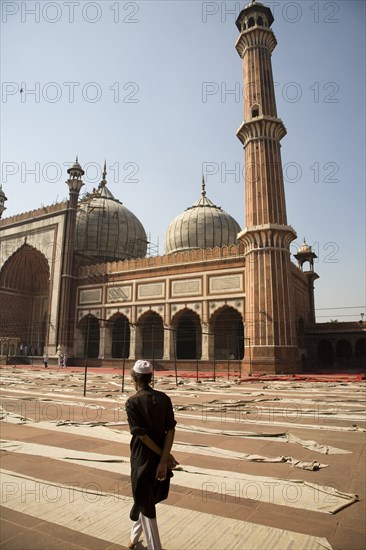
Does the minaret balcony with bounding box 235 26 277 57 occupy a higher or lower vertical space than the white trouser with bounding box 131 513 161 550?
higher

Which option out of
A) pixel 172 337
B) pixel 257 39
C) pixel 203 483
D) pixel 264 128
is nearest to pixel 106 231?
pixel 172 337

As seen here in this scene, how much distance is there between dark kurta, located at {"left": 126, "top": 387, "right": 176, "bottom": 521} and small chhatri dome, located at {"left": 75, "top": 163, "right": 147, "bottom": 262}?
3167 cm

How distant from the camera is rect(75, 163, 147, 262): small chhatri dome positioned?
3528 centimetres

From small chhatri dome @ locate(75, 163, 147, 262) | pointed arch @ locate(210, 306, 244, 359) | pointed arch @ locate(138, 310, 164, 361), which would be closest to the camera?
pointed arch @ locate(210, 306, 244, 359)

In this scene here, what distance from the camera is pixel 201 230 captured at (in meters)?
31.9

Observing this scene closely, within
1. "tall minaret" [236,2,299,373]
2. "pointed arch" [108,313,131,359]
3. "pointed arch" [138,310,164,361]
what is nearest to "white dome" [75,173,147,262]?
"pointed arch" [108,313,131,359]

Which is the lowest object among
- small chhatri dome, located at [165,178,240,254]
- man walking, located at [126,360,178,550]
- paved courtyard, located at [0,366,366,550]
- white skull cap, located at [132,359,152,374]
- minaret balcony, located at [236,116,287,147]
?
paved courtyard, located at [0,366,366,550]

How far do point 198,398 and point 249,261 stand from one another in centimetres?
1298

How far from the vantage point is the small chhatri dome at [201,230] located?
31719mm

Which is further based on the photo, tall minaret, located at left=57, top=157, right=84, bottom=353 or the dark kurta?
tall minaret, located at left=57, top=157, right=84, bottom=353

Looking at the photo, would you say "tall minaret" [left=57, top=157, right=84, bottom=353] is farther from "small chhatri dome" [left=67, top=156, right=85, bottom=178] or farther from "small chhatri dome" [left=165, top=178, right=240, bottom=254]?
"small chhatri dome" [left=165, top=178, right=240, bottom=254]

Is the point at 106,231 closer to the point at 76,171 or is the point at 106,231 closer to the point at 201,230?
the point at 76,171

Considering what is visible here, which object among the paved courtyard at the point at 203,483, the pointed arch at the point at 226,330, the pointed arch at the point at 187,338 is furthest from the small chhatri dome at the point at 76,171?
the paved courtyard at the point at 203,483

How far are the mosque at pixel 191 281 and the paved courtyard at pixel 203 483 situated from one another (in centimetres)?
1037
